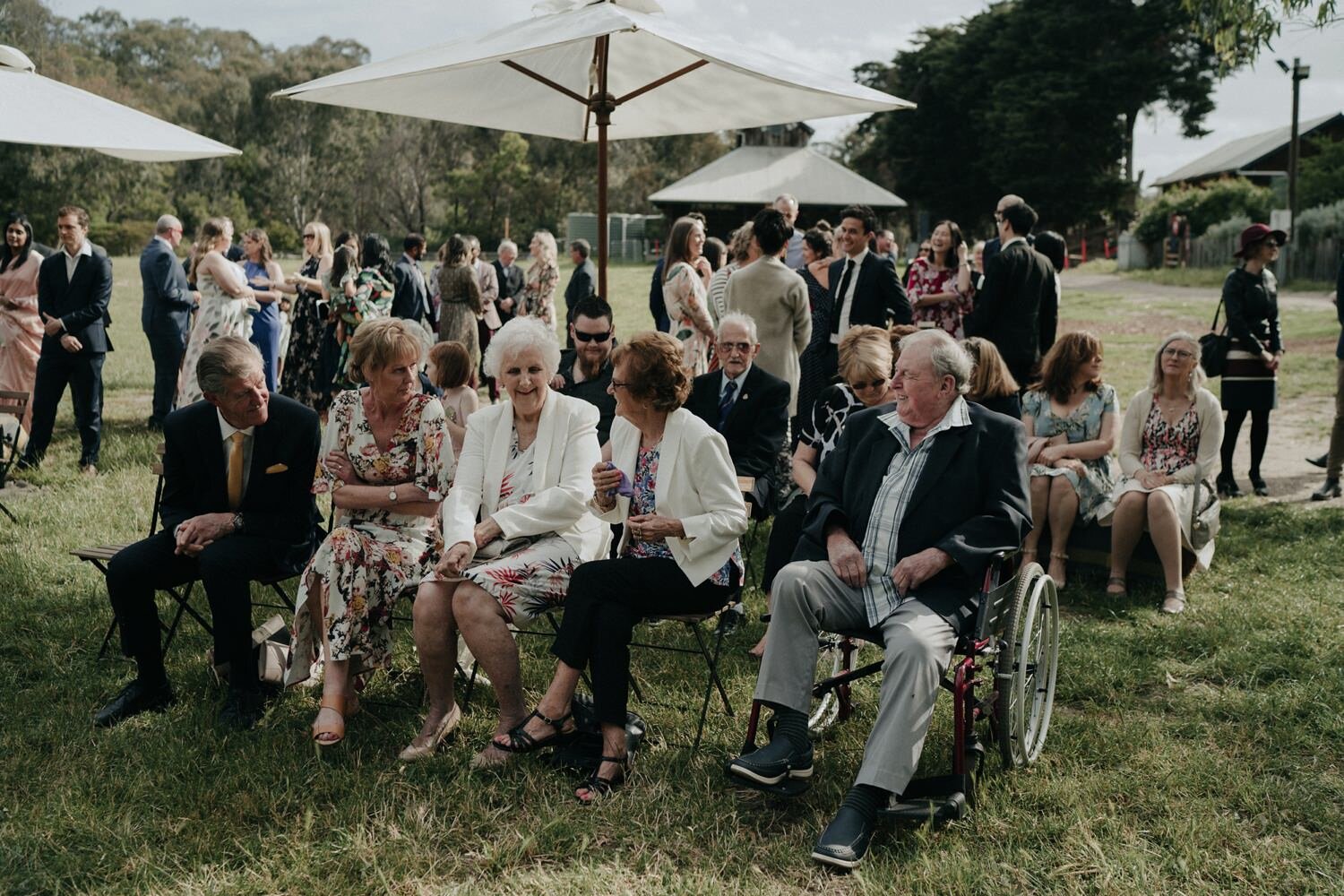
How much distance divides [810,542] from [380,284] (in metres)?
6.37

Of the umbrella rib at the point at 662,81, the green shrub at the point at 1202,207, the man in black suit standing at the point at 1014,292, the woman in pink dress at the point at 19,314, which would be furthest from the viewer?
the green shrub at the point at 1202,207

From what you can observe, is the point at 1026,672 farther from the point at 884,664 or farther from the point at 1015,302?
the point at 1015,302

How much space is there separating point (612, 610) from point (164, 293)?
7516 millimetres

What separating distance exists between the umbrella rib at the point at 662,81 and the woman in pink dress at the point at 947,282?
10.5ft

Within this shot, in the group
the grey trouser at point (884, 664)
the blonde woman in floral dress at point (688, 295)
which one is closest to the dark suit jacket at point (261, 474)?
the grey trouser at point (884, 664)

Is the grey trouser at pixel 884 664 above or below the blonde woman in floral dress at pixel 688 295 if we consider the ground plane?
below

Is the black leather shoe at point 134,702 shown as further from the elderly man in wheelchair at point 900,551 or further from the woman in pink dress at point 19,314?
the woman in pink dress at point 19,314

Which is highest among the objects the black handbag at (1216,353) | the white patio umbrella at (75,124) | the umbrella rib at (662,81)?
the umbrella rib at (662,81)

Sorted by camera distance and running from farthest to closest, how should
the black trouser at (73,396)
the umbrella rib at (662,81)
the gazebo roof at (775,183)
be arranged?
1. the gazebo roof at (775,183)
2. the black trouser at (73,396)
3. the umbrella rib at (662,81)

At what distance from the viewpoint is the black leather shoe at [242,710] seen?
425 cm

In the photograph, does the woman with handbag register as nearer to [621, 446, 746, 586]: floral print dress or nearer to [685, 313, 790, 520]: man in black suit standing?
[685, 313, 790, 520]: man in black suit standing

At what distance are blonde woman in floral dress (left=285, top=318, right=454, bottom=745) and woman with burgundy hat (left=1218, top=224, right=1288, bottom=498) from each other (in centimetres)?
628

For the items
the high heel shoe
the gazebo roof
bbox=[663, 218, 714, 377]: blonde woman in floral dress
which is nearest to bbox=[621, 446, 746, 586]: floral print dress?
the high heel shoe

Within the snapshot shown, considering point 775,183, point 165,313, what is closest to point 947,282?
point 165,313
